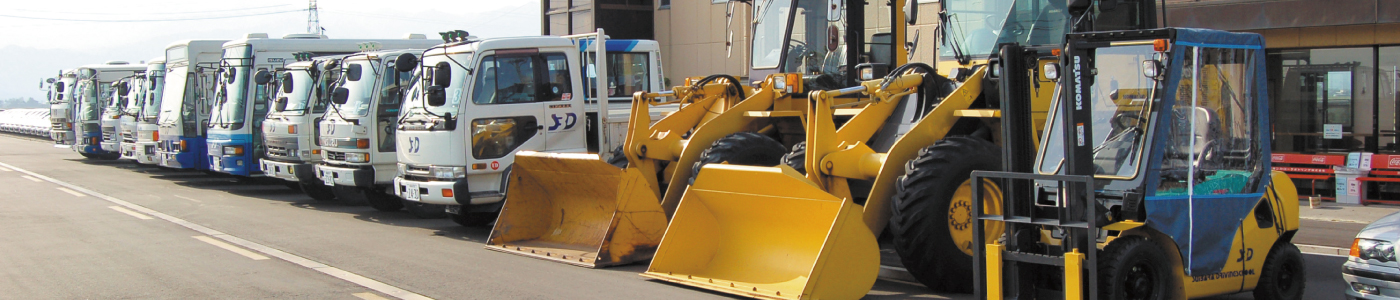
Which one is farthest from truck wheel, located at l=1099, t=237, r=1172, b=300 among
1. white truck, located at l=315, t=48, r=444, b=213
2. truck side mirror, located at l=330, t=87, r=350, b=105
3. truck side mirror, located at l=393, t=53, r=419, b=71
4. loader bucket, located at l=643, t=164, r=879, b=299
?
truck side mirror, located at l=330, t=87, r=350, b=105

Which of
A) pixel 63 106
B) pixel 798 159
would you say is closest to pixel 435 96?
pixel 798 159

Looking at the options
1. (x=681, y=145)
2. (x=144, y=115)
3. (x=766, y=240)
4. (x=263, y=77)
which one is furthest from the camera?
(x=144, y=115)

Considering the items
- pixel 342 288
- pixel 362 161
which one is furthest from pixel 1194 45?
pixel 362 161

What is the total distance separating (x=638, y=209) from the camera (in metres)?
9.27

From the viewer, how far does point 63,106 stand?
93.0 ft

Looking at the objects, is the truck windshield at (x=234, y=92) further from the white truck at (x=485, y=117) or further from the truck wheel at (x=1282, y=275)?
the truck wheel at (x=1282, y=275)

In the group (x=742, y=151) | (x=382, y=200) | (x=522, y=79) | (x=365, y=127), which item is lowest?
(x=382, y=200)

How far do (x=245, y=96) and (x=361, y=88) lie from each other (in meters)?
4.81

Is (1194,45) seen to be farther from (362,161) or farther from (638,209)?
(362,161)

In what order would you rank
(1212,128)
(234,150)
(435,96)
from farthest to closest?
(234,150) → (435,96) → (1212,128)

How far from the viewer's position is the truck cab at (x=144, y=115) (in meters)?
21.0

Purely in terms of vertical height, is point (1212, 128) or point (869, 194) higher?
point (1212, 128)

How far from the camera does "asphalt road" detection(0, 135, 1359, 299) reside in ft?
26.6

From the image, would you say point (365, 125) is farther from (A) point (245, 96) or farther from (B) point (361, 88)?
(A) point (245, 96)
